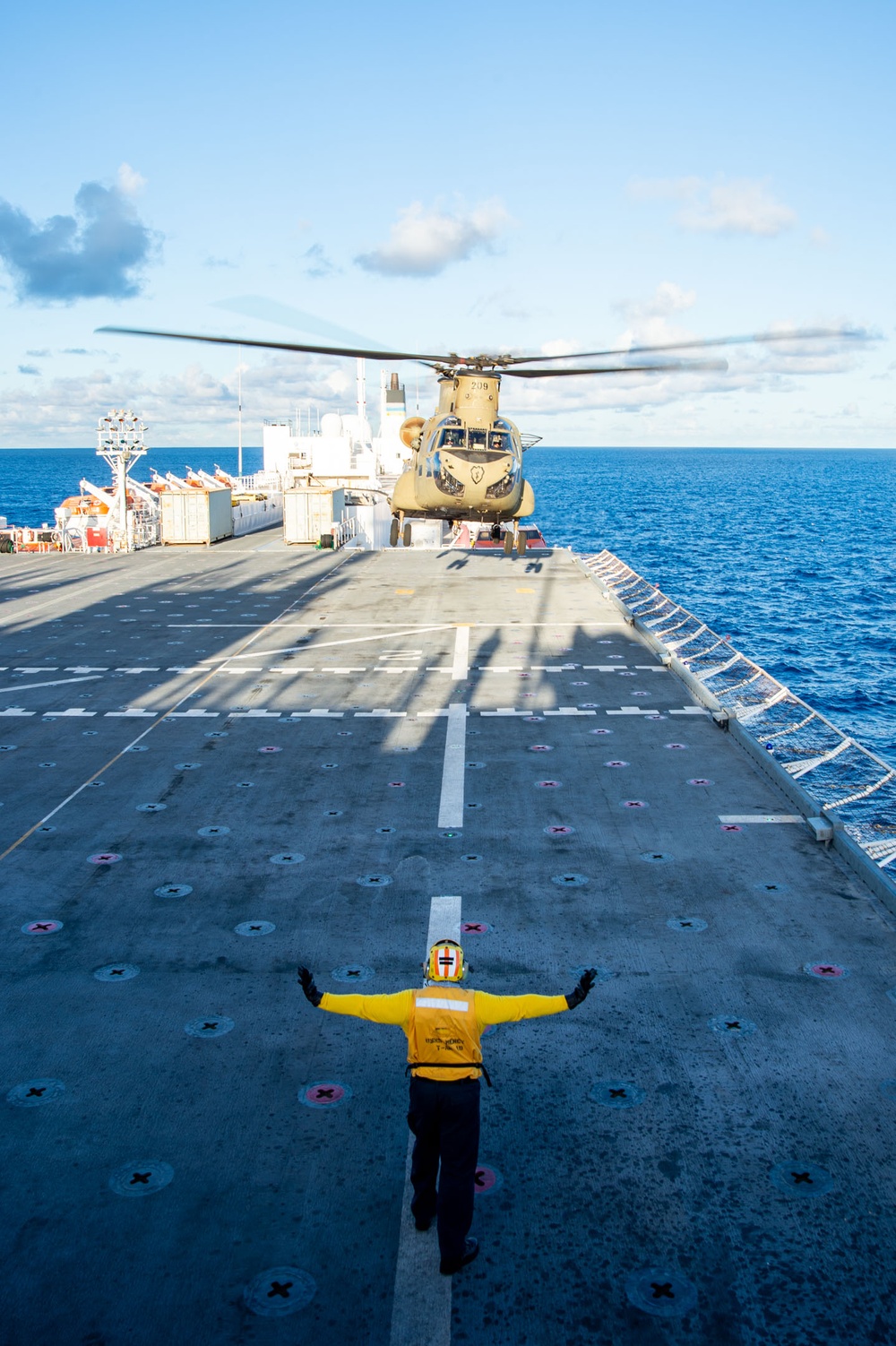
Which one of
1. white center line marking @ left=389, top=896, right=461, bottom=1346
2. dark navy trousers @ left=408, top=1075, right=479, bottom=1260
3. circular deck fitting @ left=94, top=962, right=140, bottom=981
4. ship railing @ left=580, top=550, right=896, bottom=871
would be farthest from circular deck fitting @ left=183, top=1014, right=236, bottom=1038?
ship railing @ left=580, top=550, right=896, bottom=871

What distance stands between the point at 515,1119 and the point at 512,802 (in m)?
7.72

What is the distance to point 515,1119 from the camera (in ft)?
26.2

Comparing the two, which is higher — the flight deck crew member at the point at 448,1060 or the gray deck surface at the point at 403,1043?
the flight deck crew member at the point at 448,1060

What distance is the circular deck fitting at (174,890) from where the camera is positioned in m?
12.3

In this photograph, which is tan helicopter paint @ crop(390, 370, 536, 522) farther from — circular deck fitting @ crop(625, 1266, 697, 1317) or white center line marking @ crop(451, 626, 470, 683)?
circular deck fitting @ crop(625, 1266, 697, 1317)

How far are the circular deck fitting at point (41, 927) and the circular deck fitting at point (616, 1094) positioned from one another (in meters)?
6.28

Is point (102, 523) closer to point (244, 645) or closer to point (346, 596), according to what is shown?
point (346, 596)

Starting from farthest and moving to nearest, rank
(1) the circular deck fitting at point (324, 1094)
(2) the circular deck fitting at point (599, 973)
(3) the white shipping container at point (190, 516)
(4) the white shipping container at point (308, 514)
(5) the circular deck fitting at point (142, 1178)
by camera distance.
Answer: (3) the white shipping container at point (190, 516), (4) the white shipping container at point (308, 514), (2) the circular deck fitting at point (599, 973), (1) the circular deck fitting at point (324, 1094), (5) the circular deck fitting at point (142, 1178)

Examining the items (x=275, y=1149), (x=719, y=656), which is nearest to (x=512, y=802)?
(x=275, y=1149)

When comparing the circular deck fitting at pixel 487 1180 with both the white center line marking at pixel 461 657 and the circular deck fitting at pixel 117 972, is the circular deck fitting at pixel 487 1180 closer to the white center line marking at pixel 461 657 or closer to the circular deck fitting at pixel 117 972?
the circular deck fitting at pixel 117 972

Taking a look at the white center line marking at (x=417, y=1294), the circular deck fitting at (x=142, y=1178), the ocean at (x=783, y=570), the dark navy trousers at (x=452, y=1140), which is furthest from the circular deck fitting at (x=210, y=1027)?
the ocean at (x=783, y=570)

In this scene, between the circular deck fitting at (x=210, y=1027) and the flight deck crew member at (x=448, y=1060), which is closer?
the flight deck crew member at (x=448, y=1060)

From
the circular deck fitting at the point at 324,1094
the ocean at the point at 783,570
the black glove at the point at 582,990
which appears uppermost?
the black glove at the point at 582,990

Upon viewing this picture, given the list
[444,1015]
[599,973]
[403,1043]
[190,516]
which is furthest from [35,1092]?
[190,516]
